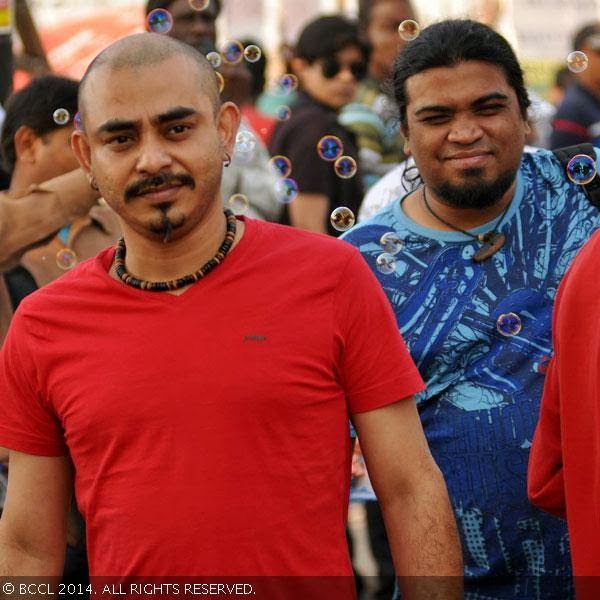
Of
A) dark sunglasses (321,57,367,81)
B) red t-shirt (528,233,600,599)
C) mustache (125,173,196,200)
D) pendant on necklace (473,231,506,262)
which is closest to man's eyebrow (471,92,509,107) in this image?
pendant on necklace (473,231,506,262)

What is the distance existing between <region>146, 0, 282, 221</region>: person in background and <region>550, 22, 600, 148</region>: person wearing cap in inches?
92.2

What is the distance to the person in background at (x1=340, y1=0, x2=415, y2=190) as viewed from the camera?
641 cm

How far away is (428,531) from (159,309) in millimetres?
700

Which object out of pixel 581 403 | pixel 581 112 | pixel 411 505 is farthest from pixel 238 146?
pixel 581 112

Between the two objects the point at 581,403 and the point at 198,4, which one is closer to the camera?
the point at 581,403

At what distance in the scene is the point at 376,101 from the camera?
687 centimetres

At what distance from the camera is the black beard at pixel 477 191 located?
154 inches

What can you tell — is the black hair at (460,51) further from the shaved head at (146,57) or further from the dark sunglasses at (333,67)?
the dark sunglasses at (333,67)

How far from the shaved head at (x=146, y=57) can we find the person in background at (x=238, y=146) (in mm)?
1685

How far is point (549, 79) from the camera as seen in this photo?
49.6ft

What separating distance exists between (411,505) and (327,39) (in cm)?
410

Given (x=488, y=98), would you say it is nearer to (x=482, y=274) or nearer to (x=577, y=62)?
(x=482, y=274)

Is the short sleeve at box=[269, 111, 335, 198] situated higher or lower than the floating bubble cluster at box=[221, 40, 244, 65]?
lower

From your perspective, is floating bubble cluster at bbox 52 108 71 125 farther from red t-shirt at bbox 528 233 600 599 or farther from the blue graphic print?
red t-shirt at bbox 528 233 600 599
